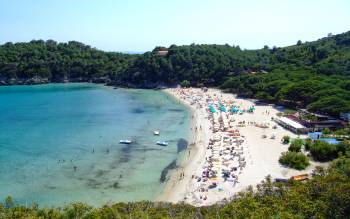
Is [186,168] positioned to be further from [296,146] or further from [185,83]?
[185,83]

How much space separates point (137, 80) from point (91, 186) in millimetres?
69611

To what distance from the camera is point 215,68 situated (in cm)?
8975

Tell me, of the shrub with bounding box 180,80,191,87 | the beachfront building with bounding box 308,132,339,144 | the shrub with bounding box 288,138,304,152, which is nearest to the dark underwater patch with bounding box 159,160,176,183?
the shrub with bounding box 288,138,304,152

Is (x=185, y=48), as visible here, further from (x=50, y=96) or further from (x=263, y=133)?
(x=263, y=133)

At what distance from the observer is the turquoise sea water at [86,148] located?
94.7 ft

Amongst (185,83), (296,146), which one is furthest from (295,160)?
(185,83)

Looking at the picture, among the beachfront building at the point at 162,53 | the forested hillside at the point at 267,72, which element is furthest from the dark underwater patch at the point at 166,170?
the beachfront building at the point at 162,53

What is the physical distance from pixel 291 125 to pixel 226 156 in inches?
504

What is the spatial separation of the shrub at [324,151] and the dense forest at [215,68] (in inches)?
592

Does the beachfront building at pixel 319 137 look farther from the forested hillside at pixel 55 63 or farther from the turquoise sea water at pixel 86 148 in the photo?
the forested hillside at pixel 55 63

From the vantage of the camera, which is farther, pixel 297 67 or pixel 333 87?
pixel 297 67

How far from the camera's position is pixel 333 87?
53844mm

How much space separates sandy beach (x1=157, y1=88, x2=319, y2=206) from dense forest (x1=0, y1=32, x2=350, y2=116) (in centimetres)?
803

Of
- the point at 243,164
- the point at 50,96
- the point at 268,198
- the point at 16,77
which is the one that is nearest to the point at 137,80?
the point at 50,96
